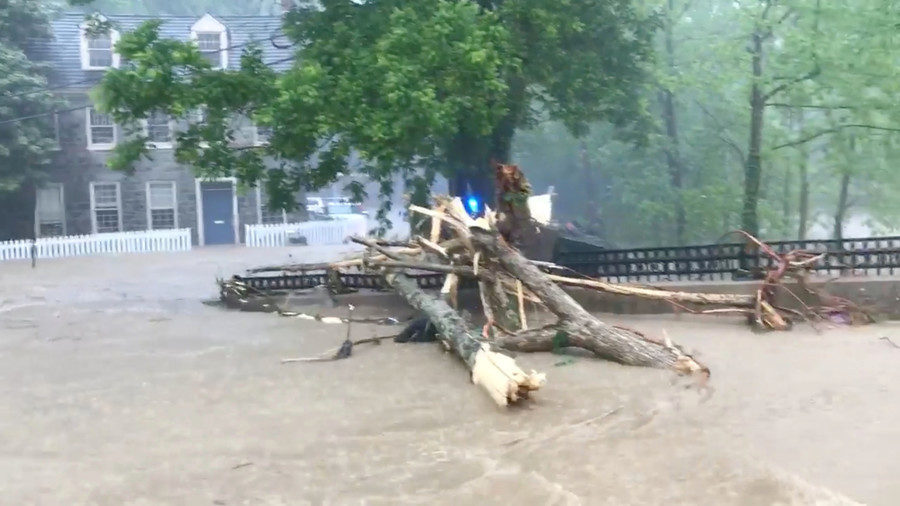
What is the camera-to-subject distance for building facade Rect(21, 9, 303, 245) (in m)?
29.6

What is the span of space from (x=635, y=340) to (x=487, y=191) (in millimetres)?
6230

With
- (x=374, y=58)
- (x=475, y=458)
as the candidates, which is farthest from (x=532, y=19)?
(x=475, y=458)

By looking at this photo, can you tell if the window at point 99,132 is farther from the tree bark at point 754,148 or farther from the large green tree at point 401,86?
the tree bark at point 754,148

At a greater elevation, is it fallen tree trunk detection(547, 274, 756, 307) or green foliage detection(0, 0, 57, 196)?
green foliage detection(0, 0, 57, 196)

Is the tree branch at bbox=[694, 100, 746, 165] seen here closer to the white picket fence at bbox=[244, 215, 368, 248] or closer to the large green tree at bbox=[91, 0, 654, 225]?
the large green tree at bbox=[91, 0, 654, 225]

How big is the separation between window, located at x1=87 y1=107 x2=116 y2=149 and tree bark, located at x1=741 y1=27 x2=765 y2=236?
67.7ft

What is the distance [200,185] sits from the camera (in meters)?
30.5

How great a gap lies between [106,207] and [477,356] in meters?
25.9

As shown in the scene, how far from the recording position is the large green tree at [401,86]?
10.4 m

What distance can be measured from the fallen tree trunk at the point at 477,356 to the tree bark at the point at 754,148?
1013 centimetres

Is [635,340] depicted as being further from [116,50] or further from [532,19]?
[116,50]

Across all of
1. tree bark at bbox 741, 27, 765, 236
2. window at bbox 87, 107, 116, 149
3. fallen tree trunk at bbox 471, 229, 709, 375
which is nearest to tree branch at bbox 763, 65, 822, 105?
tree bark at bbox 741, 27, 765, 236

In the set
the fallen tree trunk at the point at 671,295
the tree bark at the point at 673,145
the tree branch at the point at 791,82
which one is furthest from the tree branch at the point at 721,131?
the fallen tree trunk at the point at 671,295

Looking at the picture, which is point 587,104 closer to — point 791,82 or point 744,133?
point 791,82
